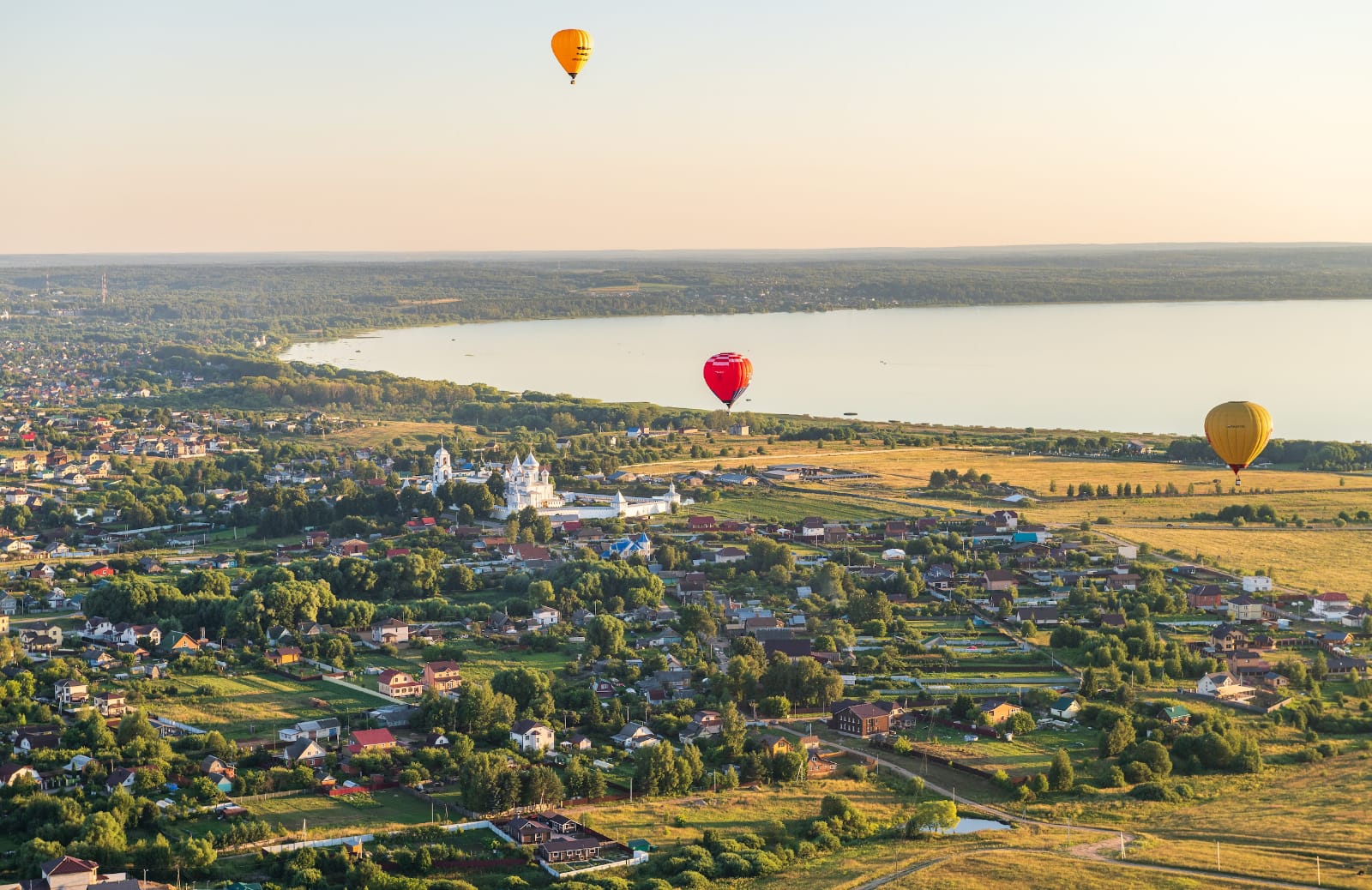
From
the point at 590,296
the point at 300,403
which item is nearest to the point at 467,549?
the point at 300,403

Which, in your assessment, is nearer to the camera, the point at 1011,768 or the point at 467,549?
the point at 1011,768

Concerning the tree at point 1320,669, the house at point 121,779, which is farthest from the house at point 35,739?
the tree at point 1320,669

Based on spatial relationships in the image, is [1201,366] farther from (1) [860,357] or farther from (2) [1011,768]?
(2) [1011,768]

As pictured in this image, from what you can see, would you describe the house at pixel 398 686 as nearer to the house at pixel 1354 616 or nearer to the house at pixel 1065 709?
the house at pixel 1065 709

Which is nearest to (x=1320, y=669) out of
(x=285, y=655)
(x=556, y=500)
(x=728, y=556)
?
(x=728, y=556)

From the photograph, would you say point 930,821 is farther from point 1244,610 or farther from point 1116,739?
point 1244,610

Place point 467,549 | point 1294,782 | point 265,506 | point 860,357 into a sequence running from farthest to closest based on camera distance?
point 860,357, point 265,506, point 467,549, point 1294,782

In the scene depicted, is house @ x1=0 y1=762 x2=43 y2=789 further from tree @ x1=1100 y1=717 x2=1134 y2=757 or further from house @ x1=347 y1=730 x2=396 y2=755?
tree @ x1=1100 y1=717 x2=1134 y2=757
